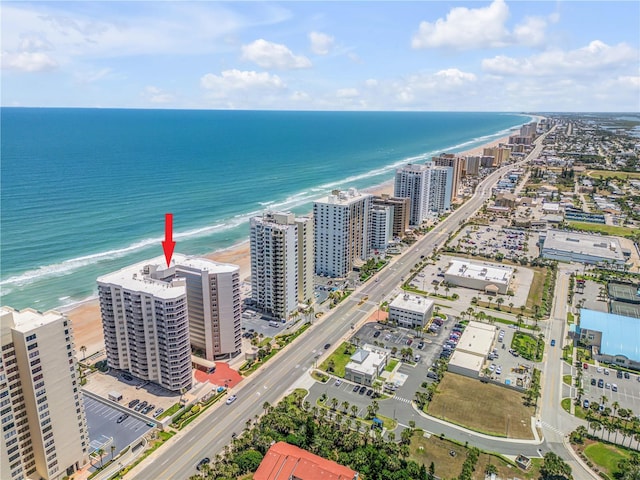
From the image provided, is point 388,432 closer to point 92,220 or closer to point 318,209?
point 318,209

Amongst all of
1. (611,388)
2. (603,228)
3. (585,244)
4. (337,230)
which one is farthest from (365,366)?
(603,228)

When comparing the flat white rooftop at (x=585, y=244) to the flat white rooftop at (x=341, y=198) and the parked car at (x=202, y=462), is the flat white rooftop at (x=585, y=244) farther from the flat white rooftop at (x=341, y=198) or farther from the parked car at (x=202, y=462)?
the parked car at (x=202, y=462)

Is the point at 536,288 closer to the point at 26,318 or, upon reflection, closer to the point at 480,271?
the point at 480,271

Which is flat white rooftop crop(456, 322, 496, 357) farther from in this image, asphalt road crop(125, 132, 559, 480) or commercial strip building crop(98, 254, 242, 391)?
commercial strip building crop(98, 254, 242, 391)

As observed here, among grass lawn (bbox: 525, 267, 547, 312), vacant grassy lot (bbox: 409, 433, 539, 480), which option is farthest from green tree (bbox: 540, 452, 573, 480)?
grass lawn (bbox: 525, 267, 547, 312)

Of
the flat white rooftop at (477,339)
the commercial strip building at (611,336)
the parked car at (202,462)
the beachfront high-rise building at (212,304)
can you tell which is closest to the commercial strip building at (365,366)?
the flat white rooftop at (477,339)
